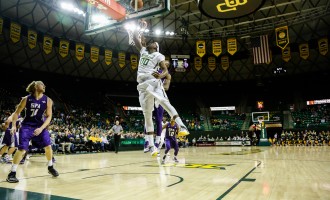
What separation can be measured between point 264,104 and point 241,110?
3.26 m

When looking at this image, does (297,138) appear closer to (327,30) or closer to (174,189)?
(327,30)

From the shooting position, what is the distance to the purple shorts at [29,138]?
4.87m

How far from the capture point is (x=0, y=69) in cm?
2612

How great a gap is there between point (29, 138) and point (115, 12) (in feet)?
16.0

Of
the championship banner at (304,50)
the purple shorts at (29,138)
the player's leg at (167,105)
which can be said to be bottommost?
the purple shorts at (29,138)

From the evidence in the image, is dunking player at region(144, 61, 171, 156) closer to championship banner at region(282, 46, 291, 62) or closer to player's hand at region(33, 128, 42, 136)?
player's hand at region(33, 128, 42, 136)

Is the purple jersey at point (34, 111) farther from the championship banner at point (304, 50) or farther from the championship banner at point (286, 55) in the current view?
the championship banner at point (286, 55)

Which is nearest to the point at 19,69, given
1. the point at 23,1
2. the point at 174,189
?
the point at 23,1

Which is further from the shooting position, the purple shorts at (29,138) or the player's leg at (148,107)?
the purple shorts at (29,138)

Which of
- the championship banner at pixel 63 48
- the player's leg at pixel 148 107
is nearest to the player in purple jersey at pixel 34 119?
the player's leg at pixel 148 107

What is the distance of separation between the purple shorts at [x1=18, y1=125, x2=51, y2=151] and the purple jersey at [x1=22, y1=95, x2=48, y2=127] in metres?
0.12

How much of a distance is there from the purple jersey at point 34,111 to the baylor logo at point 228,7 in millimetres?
8717

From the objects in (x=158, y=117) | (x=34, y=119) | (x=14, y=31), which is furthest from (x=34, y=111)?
(x=14, y=31)

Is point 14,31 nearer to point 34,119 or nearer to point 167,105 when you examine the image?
point 34,119
